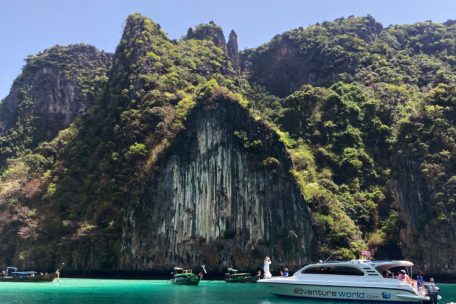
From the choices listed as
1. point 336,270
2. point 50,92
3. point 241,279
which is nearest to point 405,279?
point 336,270

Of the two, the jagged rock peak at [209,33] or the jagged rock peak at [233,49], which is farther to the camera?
the jagged rock peak at [233,49]

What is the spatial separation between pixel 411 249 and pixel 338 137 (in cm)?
2335

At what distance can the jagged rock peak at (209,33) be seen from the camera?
104 m

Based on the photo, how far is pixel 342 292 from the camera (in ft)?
94.9

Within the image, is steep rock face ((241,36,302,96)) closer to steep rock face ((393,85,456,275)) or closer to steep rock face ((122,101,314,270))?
steep rock face ((393,85,456,275))

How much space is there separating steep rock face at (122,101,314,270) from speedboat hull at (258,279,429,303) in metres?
27.5

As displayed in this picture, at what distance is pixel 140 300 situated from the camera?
2930 cm

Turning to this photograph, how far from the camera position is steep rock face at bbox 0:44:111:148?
95125mm

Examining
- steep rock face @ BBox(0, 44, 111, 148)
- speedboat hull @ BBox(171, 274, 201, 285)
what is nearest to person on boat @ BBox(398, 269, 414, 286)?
speedboat hull @ BBox(171, 274, 201, 285)

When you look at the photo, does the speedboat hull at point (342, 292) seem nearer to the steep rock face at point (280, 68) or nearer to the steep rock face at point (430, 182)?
the steep rock face at point (430, 182)

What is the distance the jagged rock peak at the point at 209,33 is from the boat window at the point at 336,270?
78439mm

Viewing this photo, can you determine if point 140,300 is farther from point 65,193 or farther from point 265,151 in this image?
point 65,193

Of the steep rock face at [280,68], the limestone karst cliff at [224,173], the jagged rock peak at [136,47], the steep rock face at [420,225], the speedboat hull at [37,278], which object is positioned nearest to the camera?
the speedboat hull at [37,278]

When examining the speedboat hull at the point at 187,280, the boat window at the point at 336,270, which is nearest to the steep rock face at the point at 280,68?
the speedboat hull at the point at 187,280
